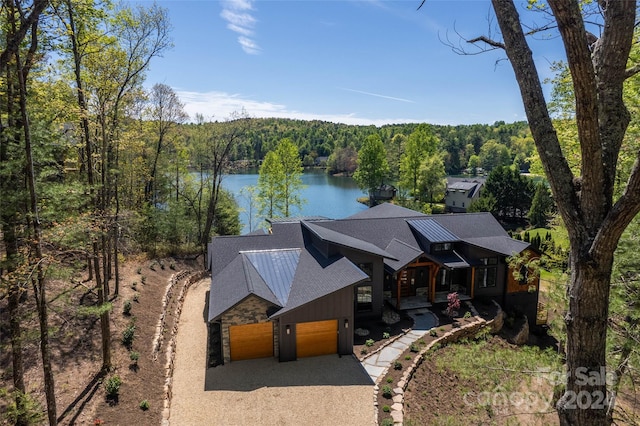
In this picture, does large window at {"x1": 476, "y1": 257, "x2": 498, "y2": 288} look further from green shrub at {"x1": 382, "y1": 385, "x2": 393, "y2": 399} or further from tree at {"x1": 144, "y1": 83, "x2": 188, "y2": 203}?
tree at {"x1": 144, "y1": 83, "x2": 188, "y2": 203}

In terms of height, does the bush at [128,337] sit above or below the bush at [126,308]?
below

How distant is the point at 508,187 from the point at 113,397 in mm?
37476

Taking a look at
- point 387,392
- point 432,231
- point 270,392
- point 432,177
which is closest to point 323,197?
point 432,177

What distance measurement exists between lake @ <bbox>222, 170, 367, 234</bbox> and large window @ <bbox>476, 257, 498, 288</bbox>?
15.7 meters

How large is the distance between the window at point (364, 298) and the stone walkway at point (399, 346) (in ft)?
5.69

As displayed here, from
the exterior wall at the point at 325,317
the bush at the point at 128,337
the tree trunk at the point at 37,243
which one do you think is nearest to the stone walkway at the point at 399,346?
the exterior wall at the point at 325,317

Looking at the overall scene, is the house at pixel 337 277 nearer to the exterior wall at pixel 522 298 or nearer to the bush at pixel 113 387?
the exterior wall at pixel 522 298

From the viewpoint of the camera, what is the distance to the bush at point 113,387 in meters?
8.30

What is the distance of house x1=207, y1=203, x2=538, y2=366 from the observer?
11219 millimetres

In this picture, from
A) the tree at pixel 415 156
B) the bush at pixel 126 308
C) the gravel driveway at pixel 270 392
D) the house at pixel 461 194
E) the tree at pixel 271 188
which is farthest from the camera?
the house at pixel 461 194

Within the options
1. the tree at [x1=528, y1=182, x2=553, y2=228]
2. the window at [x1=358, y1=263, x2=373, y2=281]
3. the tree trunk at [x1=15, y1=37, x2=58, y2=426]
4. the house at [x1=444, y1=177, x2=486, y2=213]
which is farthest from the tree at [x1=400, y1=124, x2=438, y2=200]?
the tree trunk at [x1=15, y1=37, x2=58, y2=426]

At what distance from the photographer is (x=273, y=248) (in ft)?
47.9

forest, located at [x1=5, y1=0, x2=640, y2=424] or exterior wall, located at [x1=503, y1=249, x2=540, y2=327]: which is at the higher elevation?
forest, located at [x1=5, y1=0, x2=640, y2=424]

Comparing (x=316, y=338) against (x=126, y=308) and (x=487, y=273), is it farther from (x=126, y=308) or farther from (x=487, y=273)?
(x=487, y=273)
